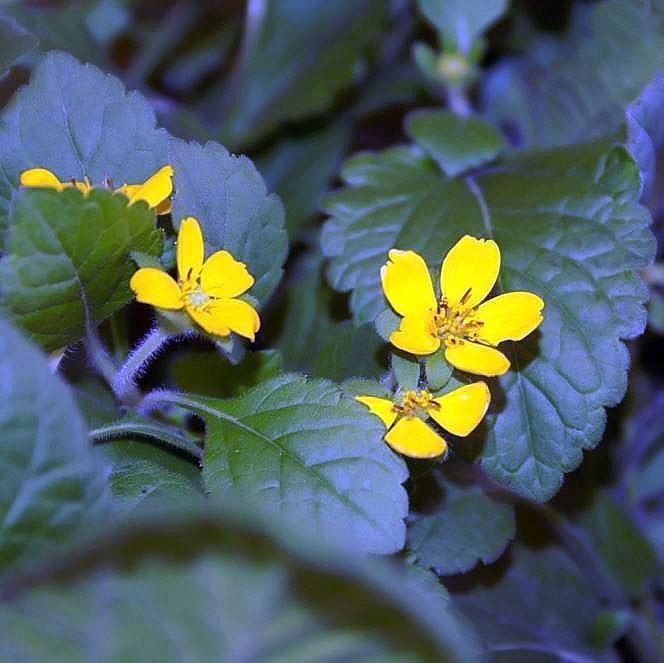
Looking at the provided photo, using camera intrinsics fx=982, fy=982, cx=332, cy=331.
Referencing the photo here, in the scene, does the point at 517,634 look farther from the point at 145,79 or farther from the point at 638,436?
the point at 145,79

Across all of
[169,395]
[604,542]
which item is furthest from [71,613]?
[604,542]

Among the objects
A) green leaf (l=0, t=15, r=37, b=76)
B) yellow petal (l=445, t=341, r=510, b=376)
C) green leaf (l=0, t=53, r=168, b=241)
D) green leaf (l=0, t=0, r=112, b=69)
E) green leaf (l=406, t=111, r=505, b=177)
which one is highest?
green leaf (l=0, t=15, r=37, b=76)

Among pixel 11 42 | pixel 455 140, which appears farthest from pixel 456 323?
pixel 11 42

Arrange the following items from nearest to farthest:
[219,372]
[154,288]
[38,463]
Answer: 1. [38,463]
2. [154,288]
3. [219,372]

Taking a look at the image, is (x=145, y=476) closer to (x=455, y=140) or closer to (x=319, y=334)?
(x=319, y=334)

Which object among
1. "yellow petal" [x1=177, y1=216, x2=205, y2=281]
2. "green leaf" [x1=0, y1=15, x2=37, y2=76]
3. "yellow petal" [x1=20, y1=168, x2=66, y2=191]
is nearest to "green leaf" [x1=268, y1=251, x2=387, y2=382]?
"yellow petal" [x1=177, y1=216, x2=205, y2=281]

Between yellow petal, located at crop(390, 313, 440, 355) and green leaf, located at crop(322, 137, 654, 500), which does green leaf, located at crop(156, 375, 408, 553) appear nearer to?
yellow petal, located at crop(390, 313, 440, 355)
